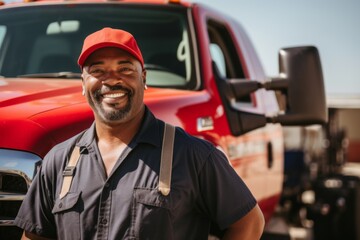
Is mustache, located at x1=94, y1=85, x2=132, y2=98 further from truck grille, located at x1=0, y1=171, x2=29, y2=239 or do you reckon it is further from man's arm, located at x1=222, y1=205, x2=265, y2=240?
man's arm, located at x1=222, y1=205, x2=265, y2=240

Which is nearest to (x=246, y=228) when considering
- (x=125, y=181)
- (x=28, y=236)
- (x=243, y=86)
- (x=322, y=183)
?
(x=125, y=181)

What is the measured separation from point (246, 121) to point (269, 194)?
1.30m

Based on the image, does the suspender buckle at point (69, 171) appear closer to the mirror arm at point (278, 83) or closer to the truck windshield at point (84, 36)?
the truck windshield at point (84, 36)

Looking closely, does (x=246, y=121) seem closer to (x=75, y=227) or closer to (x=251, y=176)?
(x=251, y=176)

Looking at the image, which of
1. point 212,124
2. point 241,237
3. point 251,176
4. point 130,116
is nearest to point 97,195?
point 130,116

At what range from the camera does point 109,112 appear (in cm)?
234

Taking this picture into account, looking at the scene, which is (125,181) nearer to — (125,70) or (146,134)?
(146,134)

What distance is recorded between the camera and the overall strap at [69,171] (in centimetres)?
228

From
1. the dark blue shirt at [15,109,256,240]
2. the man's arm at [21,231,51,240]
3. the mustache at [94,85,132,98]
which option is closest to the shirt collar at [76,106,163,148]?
the dark blue shirt at [15,109,256,240]

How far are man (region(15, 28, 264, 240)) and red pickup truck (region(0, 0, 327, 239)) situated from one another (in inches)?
4.7

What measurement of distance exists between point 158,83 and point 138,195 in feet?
4.88

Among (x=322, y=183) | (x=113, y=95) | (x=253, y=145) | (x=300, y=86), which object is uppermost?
(x=113, y=95)

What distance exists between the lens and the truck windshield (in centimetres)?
371

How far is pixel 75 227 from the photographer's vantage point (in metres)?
2.23
